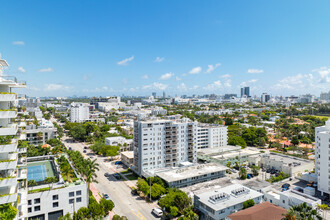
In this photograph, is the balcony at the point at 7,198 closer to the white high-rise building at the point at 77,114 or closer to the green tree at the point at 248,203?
the green tree at the point at 248,203

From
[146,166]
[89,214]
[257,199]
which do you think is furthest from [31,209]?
[257,199]

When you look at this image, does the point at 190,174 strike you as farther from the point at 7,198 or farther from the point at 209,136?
the point at 7,198

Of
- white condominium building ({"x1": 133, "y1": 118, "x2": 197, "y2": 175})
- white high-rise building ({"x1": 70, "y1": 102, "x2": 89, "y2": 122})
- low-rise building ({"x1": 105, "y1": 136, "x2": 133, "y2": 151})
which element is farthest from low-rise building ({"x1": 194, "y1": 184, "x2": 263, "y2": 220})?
white high-rise building ({"x1": 70, "y1": 102, "x2": 89, "y2": 122})

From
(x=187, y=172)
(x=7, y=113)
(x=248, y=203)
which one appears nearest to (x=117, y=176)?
(x=187, y=172)

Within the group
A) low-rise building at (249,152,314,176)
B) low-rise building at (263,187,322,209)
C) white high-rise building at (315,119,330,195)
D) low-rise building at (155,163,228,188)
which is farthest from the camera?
low-rise building at (249,152,314,176)

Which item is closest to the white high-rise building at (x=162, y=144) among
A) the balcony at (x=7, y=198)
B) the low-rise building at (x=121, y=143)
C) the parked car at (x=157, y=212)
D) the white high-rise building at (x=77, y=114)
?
the parked car at (x=157, y=212)

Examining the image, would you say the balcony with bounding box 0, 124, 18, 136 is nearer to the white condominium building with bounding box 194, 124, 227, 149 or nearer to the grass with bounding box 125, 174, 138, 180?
the grass with bounding box 125, 174, 138, 180
